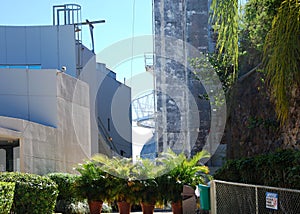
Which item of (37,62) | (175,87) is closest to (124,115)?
(37,62)

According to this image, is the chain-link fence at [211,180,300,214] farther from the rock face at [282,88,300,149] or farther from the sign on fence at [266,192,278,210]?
the rock face at [282,88,300,149]

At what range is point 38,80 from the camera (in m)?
24.4

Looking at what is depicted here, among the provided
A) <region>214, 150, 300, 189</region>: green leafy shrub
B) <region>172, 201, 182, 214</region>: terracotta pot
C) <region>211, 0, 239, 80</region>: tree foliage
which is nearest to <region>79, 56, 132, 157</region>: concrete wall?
<region>172, 201, 182, 214</region>: terracotta pot

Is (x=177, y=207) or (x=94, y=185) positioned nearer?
(x=177, y=207)

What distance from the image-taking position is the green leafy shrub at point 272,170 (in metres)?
9.59

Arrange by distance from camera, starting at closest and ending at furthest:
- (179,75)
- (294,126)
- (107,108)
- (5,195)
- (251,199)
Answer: (251,199)
(294,126)
(5,195)
(179,75)
(107,108)

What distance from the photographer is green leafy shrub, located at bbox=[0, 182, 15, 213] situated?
1369 centimetres

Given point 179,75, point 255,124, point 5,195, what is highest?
point 179,75

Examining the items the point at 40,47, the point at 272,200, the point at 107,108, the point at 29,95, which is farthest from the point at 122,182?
the point at 107,108

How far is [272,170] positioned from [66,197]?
41.9 feet

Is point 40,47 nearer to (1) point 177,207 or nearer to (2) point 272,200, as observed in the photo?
(1) point 177,207

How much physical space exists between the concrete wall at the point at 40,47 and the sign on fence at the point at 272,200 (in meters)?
23.6

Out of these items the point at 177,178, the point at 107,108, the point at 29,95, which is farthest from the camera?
the point at 107,108

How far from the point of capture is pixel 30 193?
16.0 m
